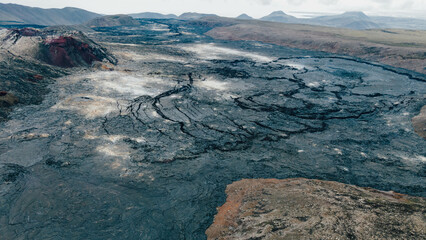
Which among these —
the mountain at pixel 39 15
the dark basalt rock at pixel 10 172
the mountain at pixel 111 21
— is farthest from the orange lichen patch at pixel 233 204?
the mountain at pixel 39 15

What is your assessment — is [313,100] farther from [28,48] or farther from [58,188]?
[28,48]

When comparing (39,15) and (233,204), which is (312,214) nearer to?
(233,204)

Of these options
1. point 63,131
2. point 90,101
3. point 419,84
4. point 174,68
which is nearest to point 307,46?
point 419,84

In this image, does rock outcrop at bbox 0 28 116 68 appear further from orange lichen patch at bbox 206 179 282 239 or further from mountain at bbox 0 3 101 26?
mountain at bbox 0 3 101 26


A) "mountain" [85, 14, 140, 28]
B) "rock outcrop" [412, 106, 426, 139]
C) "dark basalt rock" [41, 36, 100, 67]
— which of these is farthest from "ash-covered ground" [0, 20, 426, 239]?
"mountain" [85, 14, 140, 28]

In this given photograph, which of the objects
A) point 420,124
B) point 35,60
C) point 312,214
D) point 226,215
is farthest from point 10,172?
point 420,124
